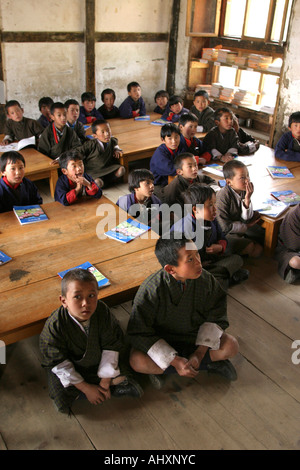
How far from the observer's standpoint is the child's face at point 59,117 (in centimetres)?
537

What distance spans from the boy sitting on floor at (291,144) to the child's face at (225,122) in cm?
66

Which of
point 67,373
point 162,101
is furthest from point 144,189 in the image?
point 162,101

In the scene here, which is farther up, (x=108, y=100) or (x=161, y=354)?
(x=108, y=100)

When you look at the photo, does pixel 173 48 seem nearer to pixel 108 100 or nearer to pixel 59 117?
pixel 108 100

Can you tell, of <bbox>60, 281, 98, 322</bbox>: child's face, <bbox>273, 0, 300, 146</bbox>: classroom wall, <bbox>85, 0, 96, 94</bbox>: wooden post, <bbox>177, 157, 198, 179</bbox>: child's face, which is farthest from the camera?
<bbox>85, 0, 96, 94</bbox>: wooden post

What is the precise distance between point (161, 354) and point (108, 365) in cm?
31

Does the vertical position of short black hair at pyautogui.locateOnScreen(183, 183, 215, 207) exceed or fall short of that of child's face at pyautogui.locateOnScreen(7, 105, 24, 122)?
it falls short

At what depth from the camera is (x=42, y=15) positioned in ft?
22.3

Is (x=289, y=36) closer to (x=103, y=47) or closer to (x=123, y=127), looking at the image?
(x=123, y=127)

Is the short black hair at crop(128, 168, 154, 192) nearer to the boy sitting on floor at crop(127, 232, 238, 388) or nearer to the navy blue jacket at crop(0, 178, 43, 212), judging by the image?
the navy blue jacket at crop(0, 178, 43, 212)

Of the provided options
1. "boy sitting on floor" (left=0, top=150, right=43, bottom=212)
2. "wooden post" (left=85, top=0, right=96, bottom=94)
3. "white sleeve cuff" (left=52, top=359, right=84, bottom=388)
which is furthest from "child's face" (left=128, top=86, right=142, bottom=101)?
"white sleeve cuff" (left=52, top=359, right=84, bottom=388)

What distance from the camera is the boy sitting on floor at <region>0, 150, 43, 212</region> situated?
3686mm

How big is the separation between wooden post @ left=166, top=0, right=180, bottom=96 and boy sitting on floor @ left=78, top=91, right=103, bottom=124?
7.42ft

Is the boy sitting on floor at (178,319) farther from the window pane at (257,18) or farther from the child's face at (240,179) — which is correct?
the window pane at (257,18)
